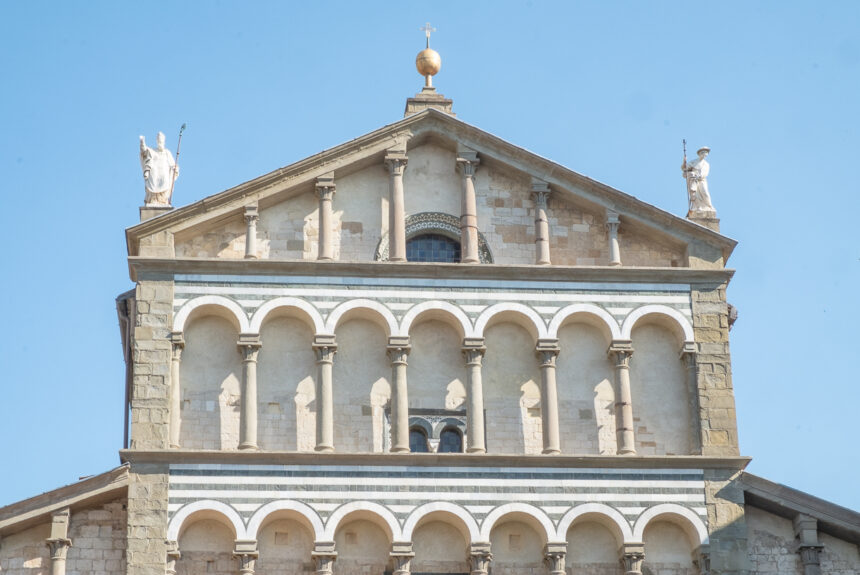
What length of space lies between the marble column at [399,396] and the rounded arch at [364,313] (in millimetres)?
242

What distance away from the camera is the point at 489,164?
104ft

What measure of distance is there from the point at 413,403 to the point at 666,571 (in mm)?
4509

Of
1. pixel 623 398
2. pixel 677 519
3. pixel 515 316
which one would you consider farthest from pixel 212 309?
pixel 677 519

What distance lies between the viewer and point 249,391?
2931 cm

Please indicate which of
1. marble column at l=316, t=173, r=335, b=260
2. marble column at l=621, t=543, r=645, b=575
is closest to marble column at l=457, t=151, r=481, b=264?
marble column at l=316, t=173, r=335, b=260

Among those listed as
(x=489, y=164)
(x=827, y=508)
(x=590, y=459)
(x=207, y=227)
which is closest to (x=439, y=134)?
(x=489, y=164)

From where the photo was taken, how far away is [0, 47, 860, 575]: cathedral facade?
2859cm

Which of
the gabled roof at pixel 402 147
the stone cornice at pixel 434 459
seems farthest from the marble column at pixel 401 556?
the gabled roof at pixel 402 147

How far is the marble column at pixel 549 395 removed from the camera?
29.4 meters

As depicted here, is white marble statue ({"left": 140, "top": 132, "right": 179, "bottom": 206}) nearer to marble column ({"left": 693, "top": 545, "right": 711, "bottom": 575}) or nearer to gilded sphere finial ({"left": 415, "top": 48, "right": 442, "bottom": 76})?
gilded sphere finial ({"left": 415, "top": 48, "right": 442, "bottom": 76})

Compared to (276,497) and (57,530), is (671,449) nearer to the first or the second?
(276,497)

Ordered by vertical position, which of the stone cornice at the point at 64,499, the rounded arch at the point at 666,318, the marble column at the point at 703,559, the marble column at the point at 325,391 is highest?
the rounded arch at the point at 666,318

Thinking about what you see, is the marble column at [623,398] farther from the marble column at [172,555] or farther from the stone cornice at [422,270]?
the marble column at [172,555]

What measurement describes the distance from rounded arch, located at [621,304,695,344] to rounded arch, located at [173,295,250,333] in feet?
19.1
